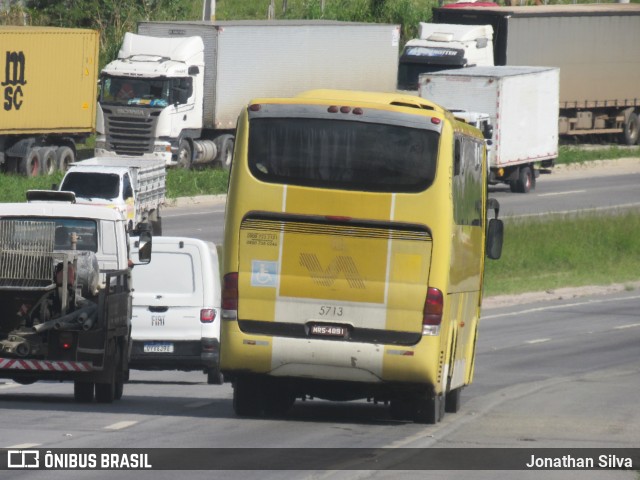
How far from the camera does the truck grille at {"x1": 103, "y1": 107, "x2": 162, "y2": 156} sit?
159 feet

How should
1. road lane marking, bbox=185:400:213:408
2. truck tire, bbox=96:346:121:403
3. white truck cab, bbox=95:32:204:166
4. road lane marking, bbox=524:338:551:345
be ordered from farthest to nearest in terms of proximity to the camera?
white truck cab, bbox=95:32:204:166, road lane marking, bbox=524:338:551:345, road lane marking, bbox=185:400:213:408, truck tire, bbox=96:346:121:403

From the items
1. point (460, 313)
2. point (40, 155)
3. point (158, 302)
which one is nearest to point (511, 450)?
point (460, 313)

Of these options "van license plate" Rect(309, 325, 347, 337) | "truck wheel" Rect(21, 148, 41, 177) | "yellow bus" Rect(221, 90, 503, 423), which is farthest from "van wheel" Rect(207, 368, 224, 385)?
"truck wheel" Rect(21, 148, 41, 177)

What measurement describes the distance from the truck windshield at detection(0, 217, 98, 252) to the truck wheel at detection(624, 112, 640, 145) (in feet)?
166

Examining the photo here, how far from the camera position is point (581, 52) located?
62656 mm

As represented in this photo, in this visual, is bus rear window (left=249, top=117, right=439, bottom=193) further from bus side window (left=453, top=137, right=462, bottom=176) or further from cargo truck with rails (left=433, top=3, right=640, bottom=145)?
cargo truck with rails (left=433, top=3, right=640, bottom=145)

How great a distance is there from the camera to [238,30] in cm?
5181

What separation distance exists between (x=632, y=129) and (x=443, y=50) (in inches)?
524

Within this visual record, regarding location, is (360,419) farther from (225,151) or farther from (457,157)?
(225,151)

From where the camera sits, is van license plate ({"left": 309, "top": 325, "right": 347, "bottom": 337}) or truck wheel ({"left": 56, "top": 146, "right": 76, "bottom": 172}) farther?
truck wheel ({"left": 56, "top": 146, "right": 76, "bottom": 172})

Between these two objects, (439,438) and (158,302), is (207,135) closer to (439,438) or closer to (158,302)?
(158,302)

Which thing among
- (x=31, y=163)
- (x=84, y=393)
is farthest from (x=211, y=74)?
(x=84, y=393)

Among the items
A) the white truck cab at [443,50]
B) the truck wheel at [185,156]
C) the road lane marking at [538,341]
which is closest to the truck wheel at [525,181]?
the white truck cab at [443,50]

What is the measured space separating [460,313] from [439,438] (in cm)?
217
